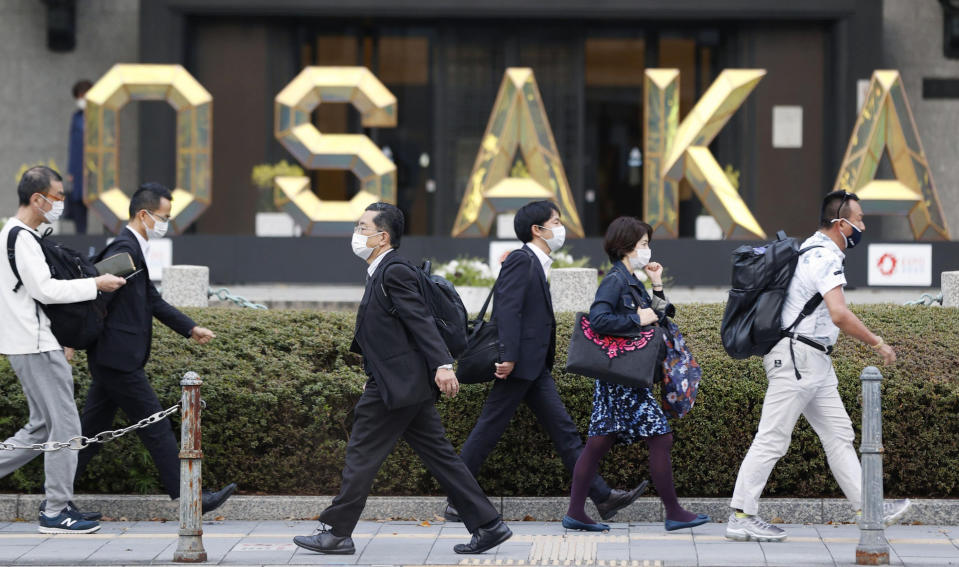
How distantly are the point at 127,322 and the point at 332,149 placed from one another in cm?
844

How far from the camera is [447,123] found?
66.5 feet

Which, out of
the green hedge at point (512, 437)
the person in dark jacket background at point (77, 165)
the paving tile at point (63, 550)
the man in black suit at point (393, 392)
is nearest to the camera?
the man in black suit at point (393, 392)

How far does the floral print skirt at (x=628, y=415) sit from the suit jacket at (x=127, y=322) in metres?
2.67

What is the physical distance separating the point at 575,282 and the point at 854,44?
9182 millimetres

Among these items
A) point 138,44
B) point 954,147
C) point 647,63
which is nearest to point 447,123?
point 647,63

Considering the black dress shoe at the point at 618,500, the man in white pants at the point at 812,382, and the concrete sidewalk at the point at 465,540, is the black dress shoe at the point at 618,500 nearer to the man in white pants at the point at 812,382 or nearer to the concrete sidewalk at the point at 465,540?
the concrete sidewalk at the point at 465,540

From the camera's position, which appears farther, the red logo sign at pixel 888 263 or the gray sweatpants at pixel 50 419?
the red logo sign at pixel 888 263

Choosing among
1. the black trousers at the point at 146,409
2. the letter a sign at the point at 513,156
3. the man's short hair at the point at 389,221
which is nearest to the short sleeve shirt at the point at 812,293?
the man's short hair at the point at 389,221

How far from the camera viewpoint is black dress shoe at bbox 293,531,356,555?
22.5ft

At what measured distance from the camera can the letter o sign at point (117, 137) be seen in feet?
53.5

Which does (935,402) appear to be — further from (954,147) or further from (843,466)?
(954,147)

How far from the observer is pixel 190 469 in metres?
6.77

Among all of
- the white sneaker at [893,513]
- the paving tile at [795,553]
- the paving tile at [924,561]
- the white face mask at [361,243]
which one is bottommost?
the paving tile at [795,553]

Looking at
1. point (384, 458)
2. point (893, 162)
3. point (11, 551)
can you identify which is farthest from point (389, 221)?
point (893, 162)
